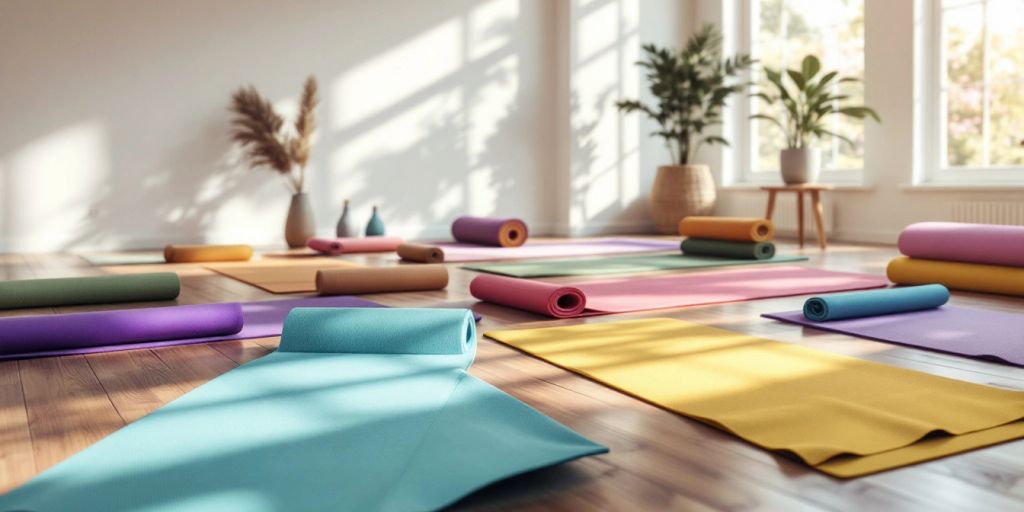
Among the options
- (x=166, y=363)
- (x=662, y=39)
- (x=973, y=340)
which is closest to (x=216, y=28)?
(x=662, y=39)

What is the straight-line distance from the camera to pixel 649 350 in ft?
7.59

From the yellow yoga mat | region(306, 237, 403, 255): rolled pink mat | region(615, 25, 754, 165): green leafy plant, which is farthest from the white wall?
the yellow yoga mat

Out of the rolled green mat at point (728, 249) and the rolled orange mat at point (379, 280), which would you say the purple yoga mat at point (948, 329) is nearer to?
the rolled orange mat at point (379, 280)

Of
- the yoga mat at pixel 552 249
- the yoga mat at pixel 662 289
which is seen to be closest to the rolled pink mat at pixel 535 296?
the yoga mat at pixel 662 289

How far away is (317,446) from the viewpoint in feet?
4.62

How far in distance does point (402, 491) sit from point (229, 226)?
5.75 m

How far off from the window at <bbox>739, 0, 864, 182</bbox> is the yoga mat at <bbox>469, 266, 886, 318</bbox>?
2.77 metres

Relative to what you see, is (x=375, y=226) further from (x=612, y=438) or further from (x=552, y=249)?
(x=612, y=438)

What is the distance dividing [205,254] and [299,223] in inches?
48.9

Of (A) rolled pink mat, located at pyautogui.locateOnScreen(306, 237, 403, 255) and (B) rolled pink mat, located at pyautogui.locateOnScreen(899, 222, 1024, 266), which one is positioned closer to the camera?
(B) rolled pink mat, located at pyautogui.locateOnScreen(899, 222, 1024, 266)

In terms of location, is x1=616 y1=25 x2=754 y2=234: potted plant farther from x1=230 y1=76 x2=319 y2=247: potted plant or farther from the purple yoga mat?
the purple yoga mat

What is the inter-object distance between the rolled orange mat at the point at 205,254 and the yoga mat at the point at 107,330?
8.93 ft

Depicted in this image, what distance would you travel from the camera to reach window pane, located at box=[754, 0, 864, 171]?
6.66m

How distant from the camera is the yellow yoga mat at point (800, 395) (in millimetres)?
1453
